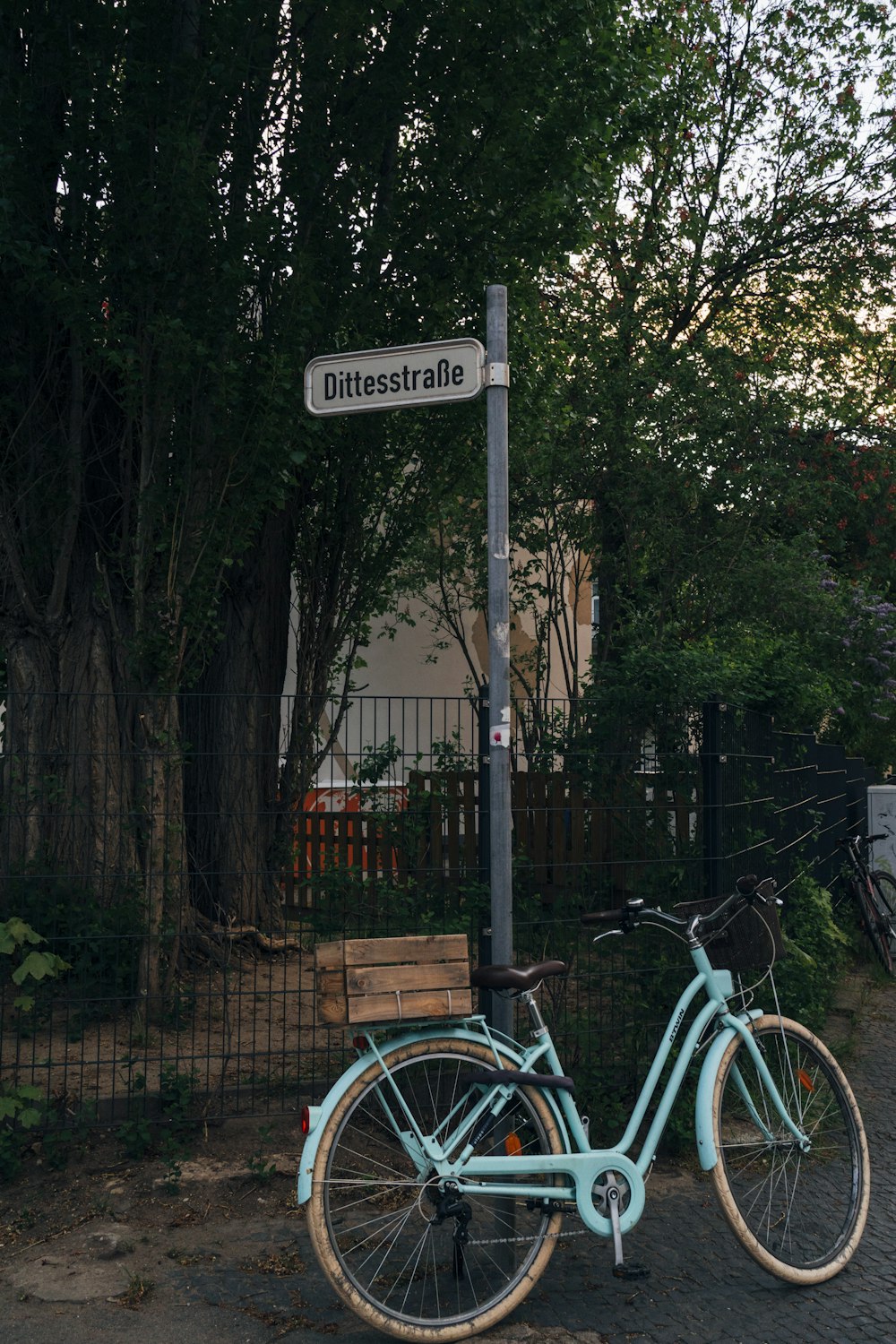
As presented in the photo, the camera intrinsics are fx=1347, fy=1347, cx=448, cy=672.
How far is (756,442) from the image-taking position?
1420cm

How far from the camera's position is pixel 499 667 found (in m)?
4.34

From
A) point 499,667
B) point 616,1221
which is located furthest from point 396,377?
point 616,1221

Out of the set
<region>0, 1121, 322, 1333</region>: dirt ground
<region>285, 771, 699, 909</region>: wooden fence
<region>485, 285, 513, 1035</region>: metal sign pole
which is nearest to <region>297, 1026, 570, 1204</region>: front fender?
<region>485, 285, 513, 1035</region>: metal sign pole

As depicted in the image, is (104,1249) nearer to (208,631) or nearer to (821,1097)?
(821,1097)

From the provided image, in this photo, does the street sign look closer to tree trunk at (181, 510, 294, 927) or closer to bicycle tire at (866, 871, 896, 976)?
tree trunk at (181, 510, 294, 927)

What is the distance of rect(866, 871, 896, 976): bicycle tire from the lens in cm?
1011

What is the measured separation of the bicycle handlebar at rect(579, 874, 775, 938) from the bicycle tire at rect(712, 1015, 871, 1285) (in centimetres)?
37

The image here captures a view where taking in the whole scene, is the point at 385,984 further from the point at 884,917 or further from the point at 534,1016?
the point at 884,917

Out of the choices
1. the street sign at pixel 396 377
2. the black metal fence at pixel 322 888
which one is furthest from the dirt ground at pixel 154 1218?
the street sign at pixel 396 377

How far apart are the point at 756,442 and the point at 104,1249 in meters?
11.5

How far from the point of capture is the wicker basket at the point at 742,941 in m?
4.51

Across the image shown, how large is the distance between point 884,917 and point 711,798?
5322mm

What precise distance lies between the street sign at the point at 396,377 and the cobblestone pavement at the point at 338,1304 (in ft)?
9.35

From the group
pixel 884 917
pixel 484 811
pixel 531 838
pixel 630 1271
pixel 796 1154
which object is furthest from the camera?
pixel 884 917
